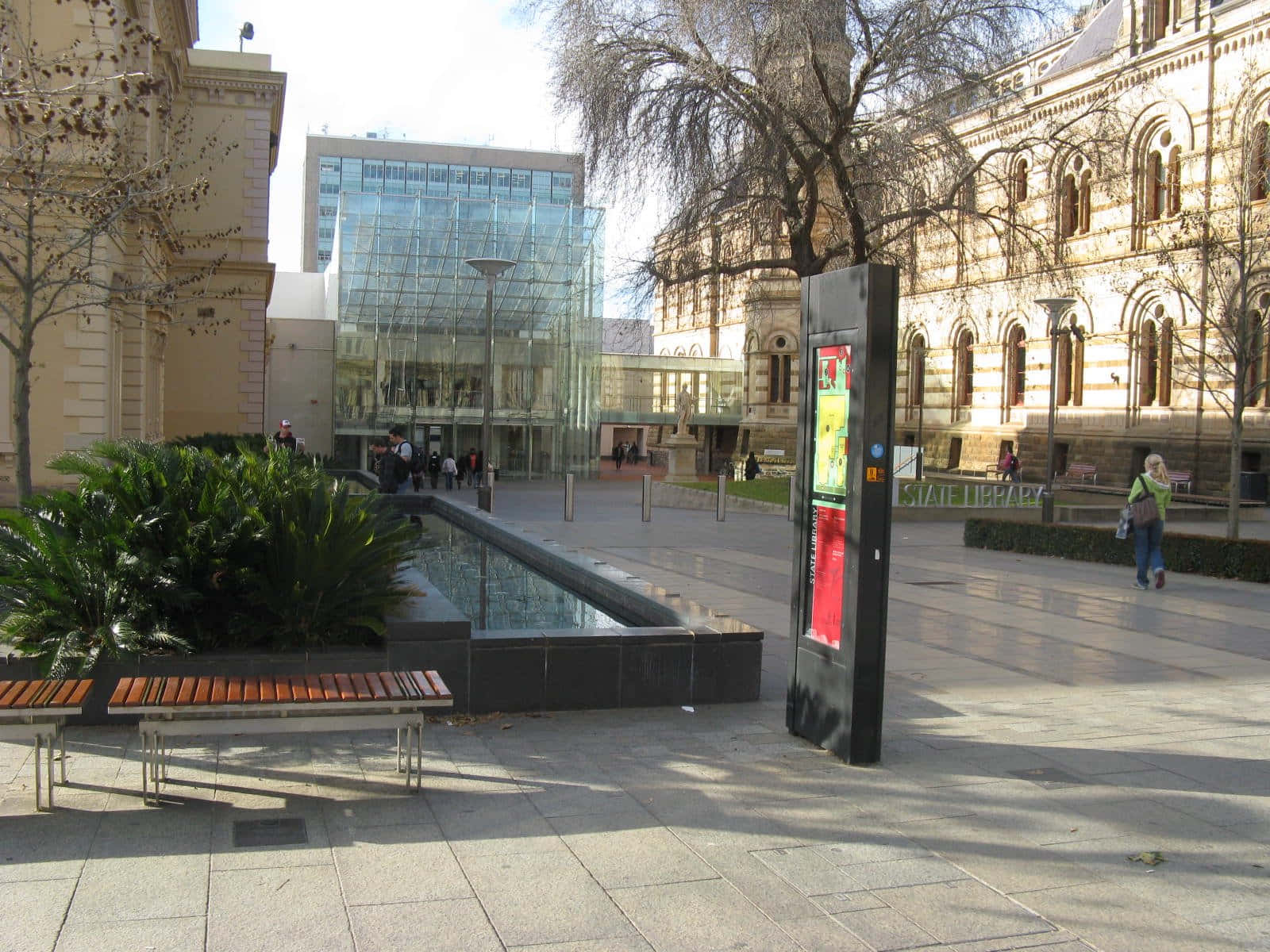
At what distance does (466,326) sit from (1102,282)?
22258 mm

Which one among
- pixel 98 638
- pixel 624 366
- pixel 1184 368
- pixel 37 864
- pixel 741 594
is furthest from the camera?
pixel 624 366

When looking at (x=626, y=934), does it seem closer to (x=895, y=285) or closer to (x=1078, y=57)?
(x=895, y=285)

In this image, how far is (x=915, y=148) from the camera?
2058 centimetres

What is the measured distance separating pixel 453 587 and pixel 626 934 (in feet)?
24.0

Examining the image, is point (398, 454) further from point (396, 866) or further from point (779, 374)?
point (779, 374)

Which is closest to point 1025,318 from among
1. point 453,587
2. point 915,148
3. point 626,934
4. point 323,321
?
point 915,148

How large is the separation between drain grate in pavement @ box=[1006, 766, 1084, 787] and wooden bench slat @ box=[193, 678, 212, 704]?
4050 millimetres

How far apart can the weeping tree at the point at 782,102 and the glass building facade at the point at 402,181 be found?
89.0 meters

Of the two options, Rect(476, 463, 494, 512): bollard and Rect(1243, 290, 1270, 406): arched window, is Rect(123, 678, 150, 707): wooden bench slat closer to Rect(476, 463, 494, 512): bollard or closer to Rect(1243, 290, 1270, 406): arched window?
Rect(476, 463, 494, 512): bollard

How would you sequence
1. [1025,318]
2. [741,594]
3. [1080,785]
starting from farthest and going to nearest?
[1025,318]
[741,594]
[1080,785]

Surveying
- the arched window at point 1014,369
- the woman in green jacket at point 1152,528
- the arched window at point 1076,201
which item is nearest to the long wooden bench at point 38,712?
the woman in green jacket at point 1152,528

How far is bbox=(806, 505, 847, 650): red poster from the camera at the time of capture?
6211mm

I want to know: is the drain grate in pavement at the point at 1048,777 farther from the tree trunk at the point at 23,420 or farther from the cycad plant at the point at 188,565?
the tree trunk at the point at 23,420

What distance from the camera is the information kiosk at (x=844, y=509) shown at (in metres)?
5.93
